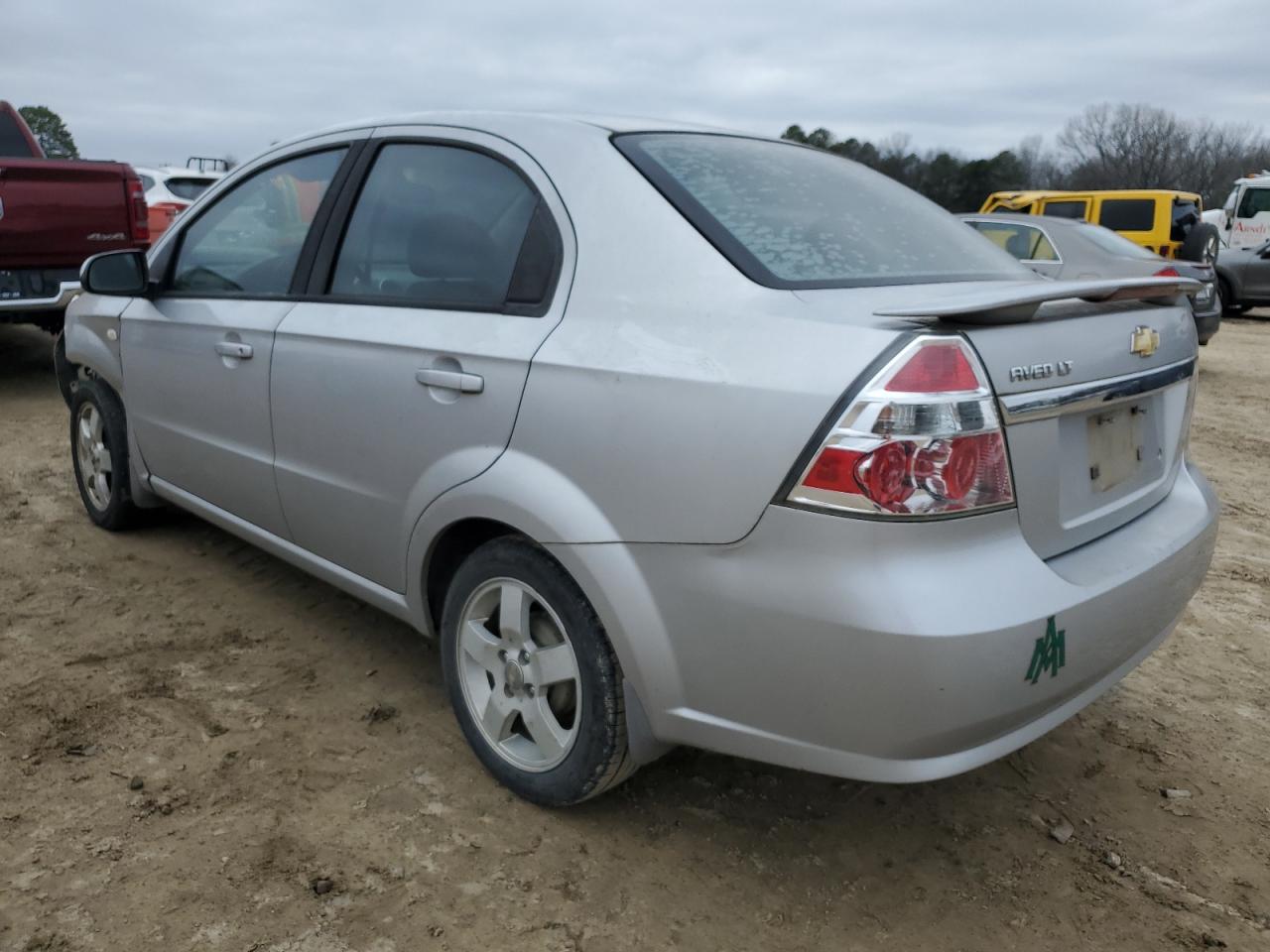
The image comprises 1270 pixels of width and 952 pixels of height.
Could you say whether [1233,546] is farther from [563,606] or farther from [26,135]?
[26,135]

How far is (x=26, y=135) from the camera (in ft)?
29.4

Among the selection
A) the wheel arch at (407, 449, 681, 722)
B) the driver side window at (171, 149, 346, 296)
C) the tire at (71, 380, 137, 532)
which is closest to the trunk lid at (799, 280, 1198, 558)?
the wheel arch at (407, 449, 681, 722)

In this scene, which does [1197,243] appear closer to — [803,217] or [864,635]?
[803,217]

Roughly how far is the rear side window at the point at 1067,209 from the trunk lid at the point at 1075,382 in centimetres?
1617

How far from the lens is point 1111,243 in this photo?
947cm

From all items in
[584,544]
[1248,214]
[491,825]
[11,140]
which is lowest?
[491,825]

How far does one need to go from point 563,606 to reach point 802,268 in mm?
882

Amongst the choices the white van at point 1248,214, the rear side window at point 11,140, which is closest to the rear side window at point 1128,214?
the white van at point 1248,214

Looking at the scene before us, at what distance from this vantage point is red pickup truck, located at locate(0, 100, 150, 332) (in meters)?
6.87

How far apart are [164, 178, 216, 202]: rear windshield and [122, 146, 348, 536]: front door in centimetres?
1082

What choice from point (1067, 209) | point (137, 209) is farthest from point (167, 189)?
point (1067, 209)

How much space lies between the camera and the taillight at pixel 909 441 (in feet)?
5.87

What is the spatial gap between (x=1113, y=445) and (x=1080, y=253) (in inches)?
313

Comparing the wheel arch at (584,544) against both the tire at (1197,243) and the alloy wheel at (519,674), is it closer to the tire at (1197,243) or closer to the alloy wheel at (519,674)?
the alloy wheel at (519,674)
